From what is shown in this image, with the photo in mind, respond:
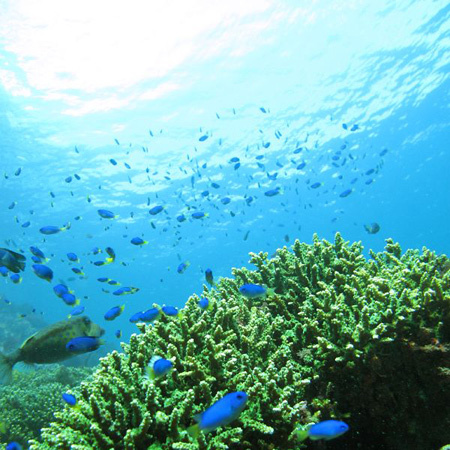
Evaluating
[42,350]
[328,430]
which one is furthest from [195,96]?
[328,430]

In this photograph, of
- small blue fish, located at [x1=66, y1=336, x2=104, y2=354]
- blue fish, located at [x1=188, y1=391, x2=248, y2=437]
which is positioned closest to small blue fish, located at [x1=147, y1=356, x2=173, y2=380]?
blue fish, located at [x1=188, y1=391, x2=248, y2=437]

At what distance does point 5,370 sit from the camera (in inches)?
171

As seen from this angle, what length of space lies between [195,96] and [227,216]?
79.9ft

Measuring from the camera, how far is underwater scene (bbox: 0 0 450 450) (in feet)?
10.1

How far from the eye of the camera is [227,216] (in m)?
46.7

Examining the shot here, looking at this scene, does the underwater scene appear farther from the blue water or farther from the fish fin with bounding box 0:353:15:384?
the blue water

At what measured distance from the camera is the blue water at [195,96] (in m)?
19.2

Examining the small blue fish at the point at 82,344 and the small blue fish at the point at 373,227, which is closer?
the small blue fish at the point at 82,344

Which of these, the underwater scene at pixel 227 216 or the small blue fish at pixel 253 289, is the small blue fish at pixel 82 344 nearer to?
the underwater scene at pixel 227 216

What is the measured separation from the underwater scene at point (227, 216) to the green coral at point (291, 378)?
0.02 metres

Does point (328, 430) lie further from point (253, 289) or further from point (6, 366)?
point (6, 366)

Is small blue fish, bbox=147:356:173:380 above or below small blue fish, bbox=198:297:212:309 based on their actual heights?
below

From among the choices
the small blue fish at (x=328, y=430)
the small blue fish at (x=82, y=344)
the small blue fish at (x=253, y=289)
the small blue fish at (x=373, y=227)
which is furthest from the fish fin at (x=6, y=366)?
the small blue fish at (x=373, y=227)

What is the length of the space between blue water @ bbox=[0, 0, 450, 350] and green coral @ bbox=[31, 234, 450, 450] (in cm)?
1049
